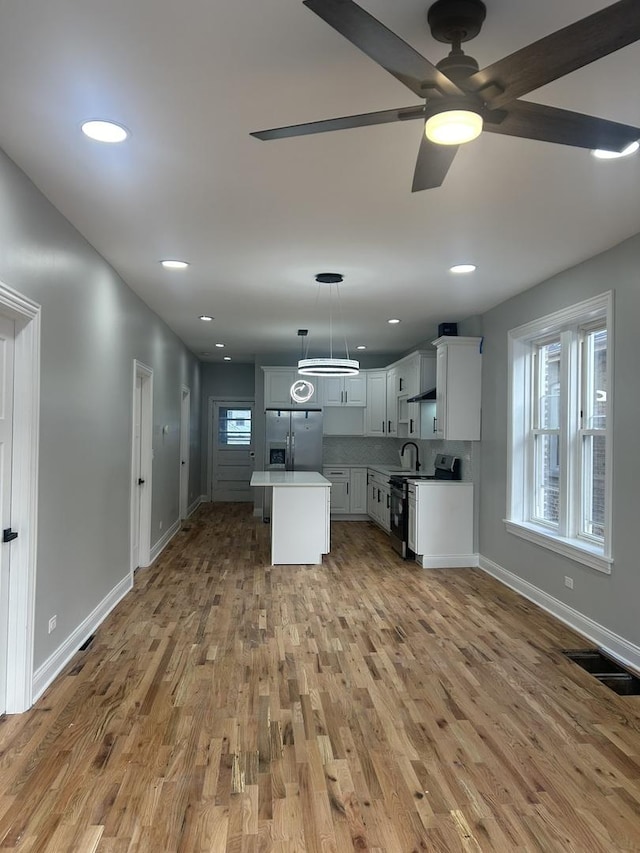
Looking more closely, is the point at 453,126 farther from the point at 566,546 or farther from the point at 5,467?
the point at 566,546

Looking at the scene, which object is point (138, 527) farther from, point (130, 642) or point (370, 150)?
point (370, 150)

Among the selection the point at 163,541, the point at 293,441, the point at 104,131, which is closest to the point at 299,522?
the point at 163,541

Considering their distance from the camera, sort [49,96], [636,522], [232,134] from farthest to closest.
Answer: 1. [636,522]
2. [232,134]
3. [49,96]

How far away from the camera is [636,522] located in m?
3.60

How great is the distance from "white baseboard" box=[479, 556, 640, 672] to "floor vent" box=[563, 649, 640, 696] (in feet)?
0.18

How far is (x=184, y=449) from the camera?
8.86 meters

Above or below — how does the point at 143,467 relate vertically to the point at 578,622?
above

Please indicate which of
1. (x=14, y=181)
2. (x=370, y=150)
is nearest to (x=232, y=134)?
(x=370, y=150)

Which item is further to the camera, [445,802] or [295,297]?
[295,297]

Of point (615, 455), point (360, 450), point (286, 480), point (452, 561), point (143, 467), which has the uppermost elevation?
point (615, 455)

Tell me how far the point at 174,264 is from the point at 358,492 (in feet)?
18.7

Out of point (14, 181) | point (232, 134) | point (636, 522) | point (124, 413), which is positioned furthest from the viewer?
point (124, 413)

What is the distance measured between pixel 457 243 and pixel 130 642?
134 inches

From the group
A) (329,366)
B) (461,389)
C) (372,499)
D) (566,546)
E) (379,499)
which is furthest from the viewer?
(372,499)
